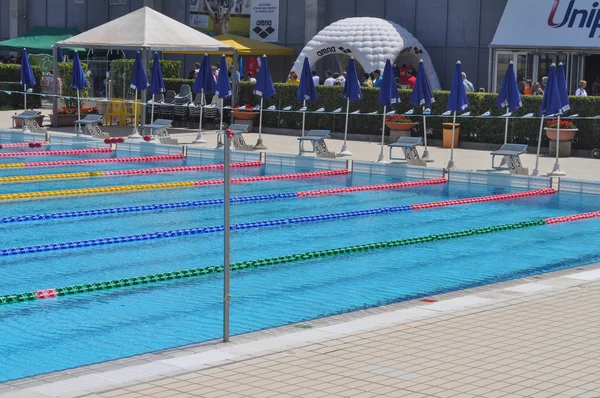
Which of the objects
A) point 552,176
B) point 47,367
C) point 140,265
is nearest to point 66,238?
point 140,265

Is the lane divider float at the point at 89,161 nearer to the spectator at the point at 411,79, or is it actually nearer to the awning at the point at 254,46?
the spectator at the point at 411,79

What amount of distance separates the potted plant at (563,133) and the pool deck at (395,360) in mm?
12727

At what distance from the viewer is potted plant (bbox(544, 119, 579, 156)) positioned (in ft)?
72.1

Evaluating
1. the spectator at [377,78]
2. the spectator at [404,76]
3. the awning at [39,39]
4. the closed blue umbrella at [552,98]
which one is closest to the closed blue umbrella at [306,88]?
the spectator at [377,78]

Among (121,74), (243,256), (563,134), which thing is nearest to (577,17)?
(563,134)

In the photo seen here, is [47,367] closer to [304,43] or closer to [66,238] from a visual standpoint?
[66,238]

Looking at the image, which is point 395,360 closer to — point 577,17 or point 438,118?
point 438,118

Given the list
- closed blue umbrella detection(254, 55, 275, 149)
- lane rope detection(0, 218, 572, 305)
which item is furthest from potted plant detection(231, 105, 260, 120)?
lane rope detection(0, 218, 572, 305)

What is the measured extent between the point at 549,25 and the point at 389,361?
74.6ft

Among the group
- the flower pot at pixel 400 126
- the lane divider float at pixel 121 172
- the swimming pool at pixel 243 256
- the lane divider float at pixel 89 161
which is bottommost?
the swimming pool at pixel 243 256

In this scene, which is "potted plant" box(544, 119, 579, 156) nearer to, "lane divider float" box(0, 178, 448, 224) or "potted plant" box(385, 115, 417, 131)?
"potted plant" box(385, 115, 417, 131)

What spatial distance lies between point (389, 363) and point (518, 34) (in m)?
23.0

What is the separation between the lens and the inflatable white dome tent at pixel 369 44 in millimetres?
30094

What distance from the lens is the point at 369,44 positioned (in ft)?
98.9
